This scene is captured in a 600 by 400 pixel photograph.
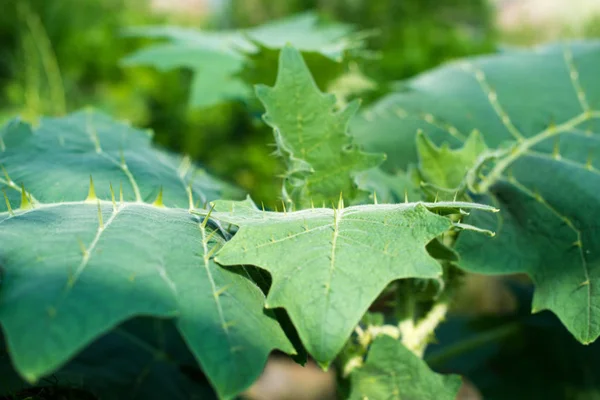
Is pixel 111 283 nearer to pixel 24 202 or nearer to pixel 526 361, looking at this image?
pixel 24 202

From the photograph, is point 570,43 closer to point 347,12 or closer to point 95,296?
point 95,296

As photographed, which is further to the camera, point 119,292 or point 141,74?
point 141,74

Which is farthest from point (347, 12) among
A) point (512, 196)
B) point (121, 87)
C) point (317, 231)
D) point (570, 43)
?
point (317, 231)

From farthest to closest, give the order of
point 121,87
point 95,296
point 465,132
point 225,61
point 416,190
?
point 121,87 → point 225,61 → point 465,132 → point 416,190 → point 95,296

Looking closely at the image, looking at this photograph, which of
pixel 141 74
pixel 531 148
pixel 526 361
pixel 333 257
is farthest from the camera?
pixel 141 74

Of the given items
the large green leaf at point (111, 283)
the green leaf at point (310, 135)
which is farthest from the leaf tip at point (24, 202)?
the green leaf at point (310, 135)

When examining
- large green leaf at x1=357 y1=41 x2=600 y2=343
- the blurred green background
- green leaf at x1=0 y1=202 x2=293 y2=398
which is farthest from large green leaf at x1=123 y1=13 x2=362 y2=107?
the blurred green background

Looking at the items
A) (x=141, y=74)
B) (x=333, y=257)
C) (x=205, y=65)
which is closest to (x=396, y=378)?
(x=333, y=257)
